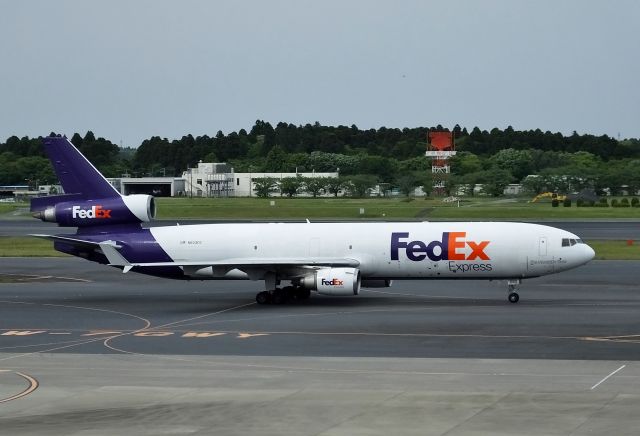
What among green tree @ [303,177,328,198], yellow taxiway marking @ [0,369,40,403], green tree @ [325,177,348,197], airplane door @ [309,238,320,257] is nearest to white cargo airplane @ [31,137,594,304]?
airplane door @ [309,238,320,257]

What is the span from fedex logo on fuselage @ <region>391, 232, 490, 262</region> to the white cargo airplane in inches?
1.7

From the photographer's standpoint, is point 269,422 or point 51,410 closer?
point 269,422

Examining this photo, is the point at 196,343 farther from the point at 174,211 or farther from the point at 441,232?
the point at 174,211

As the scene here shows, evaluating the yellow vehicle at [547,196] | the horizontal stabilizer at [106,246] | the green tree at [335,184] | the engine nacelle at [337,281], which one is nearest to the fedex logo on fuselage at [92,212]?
the horizontal stabilizer at [106,246]

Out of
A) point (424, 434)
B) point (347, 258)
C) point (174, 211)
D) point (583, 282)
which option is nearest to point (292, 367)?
point (424, 434)

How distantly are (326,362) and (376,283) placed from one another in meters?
18.1

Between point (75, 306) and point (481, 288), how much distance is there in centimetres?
1991

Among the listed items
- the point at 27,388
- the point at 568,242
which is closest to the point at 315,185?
the point at 568,242

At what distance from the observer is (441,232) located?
4962 centimetres

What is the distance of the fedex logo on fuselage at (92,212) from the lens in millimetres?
52188

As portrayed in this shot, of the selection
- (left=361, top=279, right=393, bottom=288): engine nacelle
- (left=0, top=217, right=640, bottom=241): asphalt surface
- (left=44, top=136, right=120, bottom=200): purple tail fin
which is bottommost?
(left=361, top=279, right=393, bottom=288): engine nacelle

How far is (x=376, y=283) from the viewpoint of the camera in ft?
168

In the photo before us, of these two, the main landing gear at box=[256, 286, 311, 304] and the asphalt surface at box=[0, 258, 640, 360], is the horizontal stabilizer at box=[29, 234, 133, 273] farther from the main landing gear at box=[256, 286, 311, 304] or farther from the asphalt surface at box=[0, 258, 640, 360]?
the main landing gear at box=[256, 286, 311, 304]

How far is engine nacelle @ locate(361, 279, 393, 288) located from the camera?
167ft
